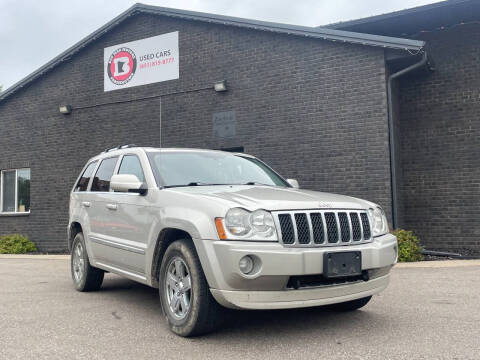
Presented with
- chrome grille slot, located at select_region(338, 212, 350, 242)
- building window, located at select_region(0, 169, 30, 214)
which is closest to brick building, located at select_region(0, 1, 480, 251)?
building window, located at select_region(0, 169, 30, 214)

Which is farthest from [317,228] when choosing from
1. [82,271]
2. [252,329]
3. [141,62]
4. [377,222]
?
[141,62]

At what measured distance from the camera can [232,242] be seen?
377 cm

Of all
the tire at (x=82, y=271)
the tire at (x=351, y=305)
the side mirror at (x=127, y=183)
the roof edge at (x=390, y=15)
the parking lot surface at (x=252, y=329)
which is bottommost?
the parking lot surface at (x=252, y=329)

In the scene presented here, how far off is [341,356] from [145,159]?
277cm

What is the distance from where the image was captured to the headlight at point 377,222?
4.53m

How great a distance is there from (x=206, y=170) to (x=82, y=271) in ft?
8.07

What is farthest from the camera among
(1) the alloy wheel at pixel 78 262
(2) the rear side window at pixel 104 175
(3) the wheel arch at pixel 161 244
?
(1) the alloy wheel at pixel 78 262

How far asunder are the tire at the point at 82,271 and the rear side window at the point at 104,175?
759 millimetres

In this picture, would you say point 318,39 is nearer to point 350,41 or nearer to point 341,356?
point 350,41

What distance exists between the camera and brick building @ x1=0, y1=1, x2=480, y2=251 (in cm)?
1027

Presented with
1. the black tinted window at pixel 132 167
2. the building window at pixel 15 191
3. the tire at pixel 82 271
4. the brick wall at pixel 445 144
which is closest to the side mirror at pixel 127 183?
the black tinted window at pixel 132 167

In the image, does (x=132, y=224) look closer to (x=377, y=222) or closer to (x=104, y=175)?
(x=104, y=175)

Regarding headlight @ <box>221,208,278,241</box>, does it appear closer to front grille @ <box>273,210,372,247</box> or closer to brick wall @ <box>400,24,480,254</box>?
front grille @ <box>273,210,372,247</box>

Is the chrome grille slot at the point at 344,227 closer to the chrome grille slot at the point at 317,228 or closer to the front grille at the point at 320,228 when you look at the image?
the front grille at the point at 320,228
